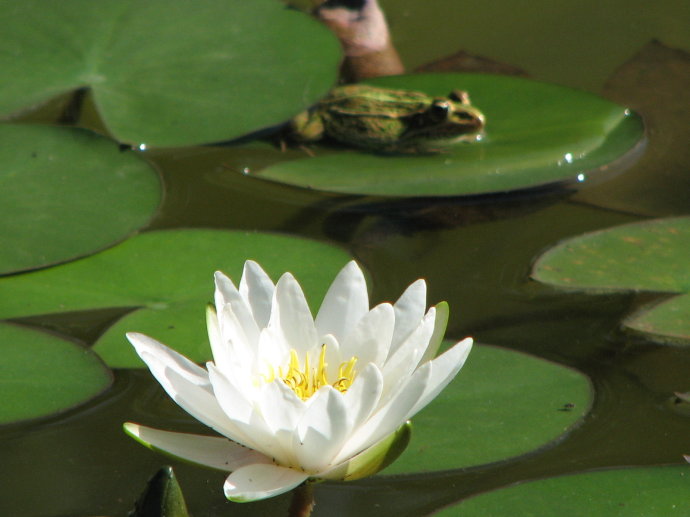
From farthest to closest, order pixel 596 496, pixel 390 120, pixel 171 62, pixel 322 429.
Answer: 1. pixel 390 120
2. pixel 171 62
3. pixel 596 496
4. pixel 322 429

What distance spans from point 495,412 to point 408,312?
51 centimetres

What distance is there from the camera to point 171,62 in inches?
128

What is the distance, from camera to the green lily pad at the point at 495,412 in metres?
1.74

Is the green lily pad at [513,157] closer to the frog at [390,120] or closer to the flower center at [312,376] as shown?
the frog at [390,120]

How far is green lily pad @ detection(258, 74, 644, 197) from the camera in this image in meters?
2.74

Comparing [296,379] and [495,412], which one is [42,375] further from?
[495,412]

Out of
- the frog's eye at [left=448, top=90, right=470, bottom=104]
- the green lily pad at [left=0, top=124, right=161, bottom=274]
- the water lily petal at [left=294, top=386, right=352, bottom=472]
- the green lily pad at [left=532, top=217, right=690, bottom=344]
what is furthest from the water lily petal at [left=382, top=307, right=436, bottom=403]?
the frog's eye at [left=448, top=90, right=470, bottom=104]

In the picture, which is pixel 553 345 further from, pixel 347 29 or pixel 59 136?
pixel 347 29

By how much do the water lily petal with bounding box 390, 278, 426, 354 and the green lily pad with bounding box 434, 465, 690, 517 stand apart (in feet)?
1.33

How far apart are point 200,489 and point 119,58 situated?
6.53ft

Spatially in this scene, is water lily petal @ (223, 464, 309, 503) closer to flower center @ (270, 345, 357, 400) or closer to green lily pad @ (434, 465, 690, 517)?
flower center @ (270, 345, 357, 400)

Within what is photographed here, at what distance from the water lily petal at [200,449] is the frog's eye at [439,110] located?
203cm

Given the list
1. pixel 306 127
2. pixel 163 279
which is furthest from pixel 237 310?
pixel 306 127

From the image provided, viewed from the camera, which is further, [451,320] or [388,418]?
[451,320]
